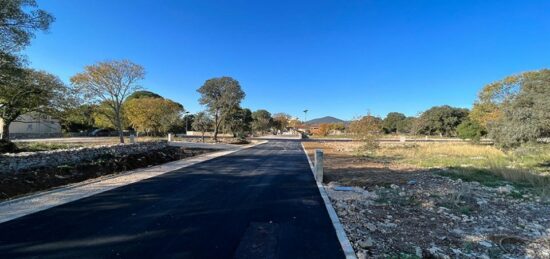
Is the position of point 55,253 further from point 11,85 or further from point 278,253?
point 11,85

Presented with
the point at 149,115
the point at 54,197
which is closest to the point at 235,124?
the point at 149,115

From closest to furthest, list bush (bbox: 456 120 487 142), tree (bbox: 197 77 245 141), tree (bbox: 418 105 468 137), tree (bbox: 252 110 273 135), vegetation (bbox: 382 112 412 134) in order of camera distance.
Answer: tree (bbox: 197 77 245 141) < bush (bbox: 456 120 487 142) < tree (bbox: 418 105 468 137) < tree (bbox: 252 110 273 135) < vegetation (bbox: 382 112 412 134)

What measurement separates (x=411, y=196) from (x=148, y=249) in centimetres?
630

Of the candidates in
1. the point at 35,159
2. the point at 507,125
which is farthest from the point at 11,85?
the point at 507,125

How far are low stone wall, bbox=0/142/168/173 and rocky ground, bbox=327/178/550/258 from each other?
30.8 feet

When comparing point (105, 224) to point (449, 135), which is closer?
point (105, 224)

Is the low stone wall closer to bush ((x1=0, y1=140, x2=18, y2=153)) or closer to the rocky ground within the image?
bush ((x1=0, y1=140, x2=18, y2=153))

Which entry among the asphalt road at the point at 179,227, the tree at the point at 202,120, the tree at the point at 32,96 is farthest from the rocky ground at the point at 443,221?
the tree at the point at 202,120

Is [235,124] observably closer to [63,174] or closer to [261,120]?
[63,174]

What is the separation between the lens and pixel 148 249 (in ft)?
12.7

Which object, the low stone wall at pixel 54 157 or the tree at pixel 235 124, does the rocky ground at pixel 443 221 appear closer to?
the low stone wall at pixel 54 157

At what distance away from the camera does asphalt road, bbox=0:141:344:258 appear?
3.86m

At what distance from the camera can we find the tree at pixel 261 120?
245 ft

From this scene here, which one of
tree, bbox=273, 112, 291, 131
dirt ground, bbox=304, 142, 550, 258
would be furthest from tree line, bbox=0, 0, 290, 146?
tree, bbox=273, 112, 291, 131
